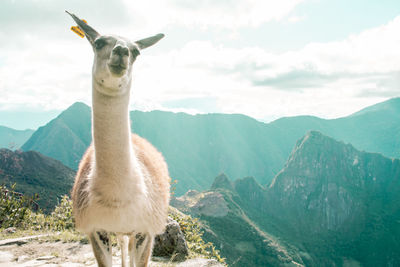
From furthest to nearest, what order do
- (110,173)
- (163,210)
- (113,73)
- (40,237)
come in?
(40,237), (163,210), (110,173), (113,73)

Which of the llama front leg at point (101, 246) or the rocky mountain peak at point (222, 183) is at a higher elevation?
the llama front leg at point (101, 246)

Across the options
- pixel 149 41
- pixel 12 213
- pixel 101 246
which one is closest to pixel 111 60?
pixel 149 41

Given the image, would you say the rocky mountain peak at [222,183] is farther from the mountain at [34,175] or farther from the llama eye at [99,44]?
the llama eye at [99,44]

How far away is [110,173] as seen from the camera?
3189 millimetres

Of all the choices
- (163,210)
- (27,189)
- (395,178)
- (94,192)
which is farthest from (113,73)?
(395,178)

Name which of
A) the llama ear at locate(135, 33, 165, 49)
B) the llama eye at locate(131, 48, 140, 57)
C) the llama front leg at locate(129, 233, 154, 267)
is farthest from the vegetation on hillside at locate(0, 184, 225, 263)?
the llama eye at locate(131, 48, 140, 57)

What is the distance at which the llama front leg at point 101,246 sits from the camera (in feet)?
12.3

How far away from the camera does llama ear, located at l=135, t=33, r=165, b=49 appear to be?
11.4 ft

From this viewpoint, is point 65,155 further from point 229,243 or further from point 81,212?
point 81,212

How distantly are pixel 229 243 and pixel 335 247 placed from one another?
98.7 m

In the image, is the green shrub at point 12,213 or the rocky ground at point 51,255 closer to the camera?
the rocky ground at point 51,255

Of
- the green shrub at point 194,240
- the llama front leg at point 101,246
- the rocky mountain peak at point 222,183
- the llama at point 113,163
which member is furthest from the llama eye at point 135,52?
the rocky mountain peak at point 222,183

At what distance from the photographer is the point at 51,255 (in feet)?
18.1

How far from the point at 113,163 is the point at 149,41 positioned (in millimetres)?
1555
